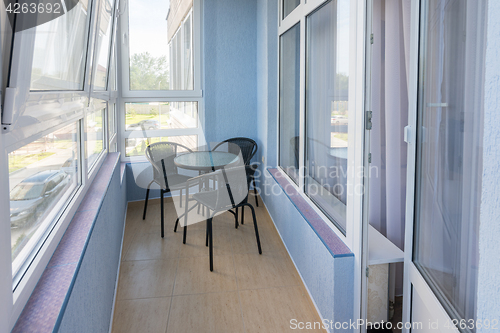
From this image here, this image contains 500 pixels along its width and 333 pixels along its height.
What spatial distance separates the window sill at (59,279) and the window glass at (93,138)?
2.72 feet

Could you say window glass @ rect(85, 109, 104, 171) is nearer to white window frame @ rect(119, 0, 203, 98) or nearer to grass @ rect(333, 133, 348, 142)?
white window frame @ rect(119, 0, 203, 98)

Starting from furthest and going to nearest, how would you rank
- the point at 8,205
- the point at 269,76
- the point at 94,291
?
the point at 269,76 < the point at 94,291 < the point at 8,205

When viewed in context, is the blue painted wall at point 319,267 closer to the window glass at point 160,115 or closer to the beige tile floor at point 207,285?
the beige tile floor at point 207,285

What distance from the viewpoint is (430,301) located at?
1.52m

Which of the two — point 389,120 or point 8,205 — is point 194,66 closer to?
point 389,120

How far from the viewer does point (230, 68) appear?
4859mm

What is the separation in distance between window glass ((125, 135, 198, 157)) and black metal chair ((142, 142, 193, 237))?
0.17m

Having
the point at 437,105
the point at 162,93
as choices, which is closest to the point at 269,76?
the point at 162,93

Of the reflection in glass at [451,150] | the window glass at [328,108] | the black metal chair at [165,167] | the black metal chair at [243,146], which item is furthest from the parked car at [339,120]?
the black metal chair at [243,146]

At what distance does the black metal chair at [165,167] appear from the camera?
3795 mm

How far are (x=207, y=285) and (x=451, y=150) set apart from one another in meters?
2.00

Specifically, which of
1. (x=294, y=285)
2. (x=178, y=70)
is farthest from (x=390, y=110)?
(x=178, y=70)

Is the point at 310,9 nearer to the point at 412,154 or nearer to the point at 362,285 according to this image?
the point at 412,154

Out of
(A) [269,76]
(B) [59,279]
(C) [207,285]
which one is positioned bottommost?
(C) [207,285]
